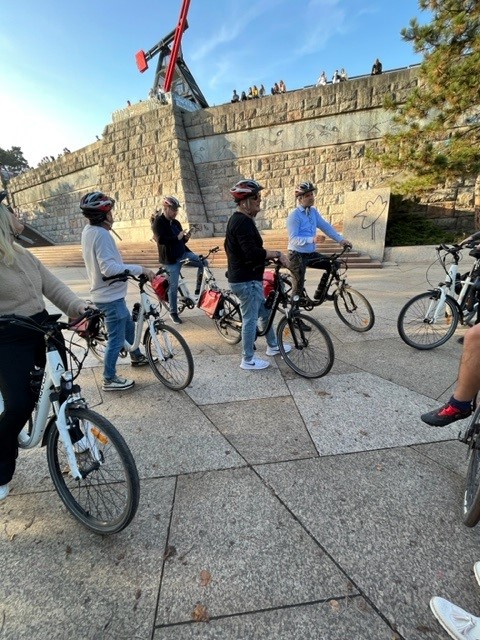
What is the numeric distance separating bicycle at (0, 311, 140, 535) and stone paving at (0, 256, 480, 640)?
13cm

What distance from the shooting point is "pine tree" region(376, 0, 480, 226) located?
24.9ft

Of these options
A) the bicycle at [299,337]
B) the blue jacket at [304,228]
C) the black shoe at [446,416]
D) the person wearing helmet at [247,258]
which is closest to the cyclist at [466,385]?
the black shoe at [446,416]

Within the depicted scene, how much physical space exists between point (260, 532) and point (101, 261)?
2.53 m

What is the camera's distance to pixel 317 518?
6.19 feet

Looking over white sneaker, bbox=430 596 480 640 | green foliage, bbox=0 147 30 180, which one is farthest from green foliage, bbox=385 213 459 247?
green foliage, bbox=0 147 30 180

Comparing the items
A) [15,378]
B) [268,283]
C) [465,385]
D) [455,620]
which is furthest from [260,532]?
[268,283]

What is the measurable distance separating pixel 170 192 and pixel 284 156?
5726 millimetres

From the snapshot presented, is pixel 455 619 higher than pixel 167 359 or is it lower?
lower

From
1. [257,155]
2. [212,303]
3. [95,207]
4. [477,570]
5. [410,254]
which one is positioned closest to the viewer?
[477,570]

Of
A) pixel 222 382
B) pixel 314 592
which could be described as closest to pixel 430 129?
pixel 222 382

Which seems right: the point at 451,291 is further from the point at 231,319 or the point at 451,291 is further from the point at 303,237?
the point at 231,319

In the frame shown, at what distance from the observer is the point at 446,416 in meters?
2.18

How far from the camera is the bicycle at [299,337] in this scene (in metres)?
3.50

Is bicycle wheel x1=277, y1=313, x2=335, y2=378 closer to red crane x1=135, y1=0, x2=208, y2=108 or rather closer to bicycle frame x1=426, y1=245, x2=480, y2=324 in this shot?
bicycle frame x1=426, y1=245, x2=480, y2=324
